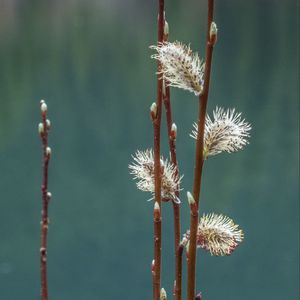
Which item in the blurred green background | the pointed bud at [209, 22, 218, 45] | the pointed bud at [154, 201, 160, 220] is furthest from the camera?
the blurred green background

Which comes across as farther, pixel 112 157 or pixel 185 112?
pixel 185 112

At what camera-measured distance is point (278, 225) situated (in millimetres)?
14016

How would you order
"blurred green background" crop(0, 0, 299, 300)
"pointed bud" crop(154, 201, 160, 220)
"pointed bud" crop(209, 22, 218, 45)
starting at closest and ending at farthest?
"pointed bud" crop(209, 22, 218, 45) < "pointed bud" crop(154, 201, 160, 220) < "blurred green background" crop(0, 0, 299, 300)

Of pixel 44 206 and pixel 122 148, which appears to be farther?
pixel 122 148

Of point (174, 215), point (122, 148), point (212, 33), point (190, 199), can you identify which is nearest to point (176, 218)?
point (174, 215)

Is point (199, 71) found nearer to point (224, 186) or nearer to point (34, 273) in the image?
point (34, 273)

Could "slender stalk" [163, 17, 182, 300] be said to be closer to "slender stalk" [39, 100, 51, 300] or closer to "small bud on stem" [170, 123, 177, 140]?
"small bud on stem" [170, 123, 177, 140]

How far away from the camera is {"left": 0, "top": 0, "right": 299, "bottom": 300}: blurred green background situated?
38.8 ft

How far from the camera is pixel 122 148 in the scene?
19812 millimetres

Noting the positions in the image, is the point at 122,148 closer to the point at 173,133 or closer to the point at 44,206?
the point at 173,133

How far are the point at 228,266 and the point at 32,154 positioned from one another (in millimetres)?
7918

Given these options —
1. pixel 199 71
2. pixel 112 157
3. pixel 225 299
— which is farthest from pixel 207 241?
pixel 112 157

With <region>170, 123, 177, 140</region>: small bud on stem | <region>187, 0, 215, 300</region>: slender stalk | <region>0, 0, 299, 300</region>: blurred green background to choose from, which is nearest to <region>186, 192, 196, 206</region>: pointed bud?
<region>187, 0, 215, 300</region>: slender stalk

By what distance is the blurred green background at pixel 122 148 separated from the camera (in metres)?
11.8
